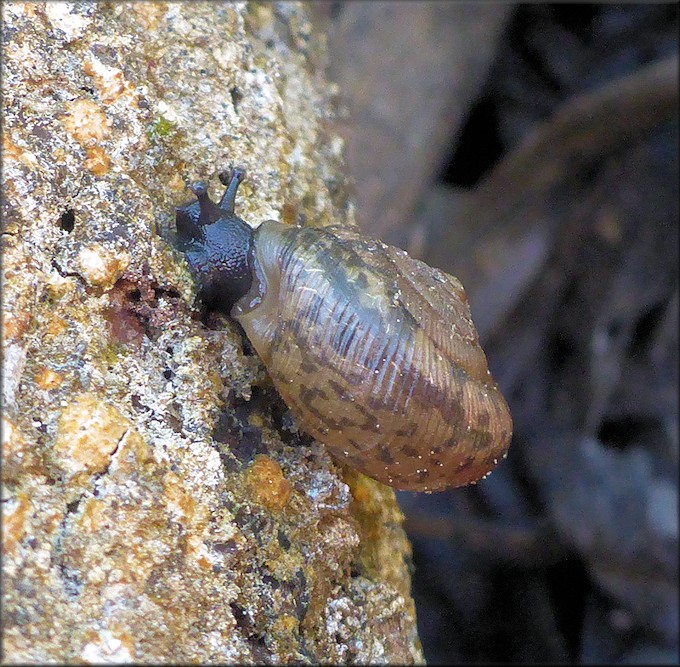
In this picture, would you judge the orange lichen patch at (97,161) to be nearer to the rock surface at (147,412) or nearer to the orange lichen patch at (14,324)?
the rock surface at (147,412)

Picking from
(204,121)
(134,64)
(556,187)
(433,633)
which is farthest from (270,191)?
(433,633)

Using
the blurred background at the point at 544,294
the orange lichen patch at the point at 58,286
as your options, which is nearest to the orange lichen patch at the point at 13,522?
the orange lichen patch at the point at 58,286

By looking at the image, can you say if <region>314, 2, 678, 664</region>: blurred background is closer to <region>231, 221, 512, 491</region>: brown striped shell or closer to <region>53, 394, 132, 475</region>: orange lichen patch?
<region>231, 221, 512, 491</region>: brown striped shell

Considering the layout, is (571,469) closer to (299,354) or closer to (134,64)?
(299,354)

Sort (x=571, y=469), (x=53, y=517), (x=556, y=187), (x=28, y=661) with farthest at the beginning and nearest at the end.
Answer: (x=556, y=187) < (x=571, y=469) < (x=53, y=517) < (x=28, y=661)

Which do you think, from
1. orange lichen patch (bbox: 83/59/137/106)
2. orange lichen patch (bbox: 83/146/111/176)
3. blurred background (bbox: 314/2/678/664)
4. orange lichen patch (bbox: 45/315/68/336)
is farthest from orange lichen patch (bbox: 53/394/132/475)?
blurred background (bbox: 314/2/678/664)
